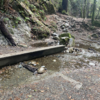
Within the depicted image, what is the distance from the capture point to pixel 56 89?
3.58 metres

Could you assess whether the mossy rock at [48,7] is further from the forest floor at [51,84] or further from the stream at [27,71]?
the forest floor at [51,84]

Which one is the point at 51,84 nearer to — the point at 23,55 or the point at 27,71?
the point at 27,71

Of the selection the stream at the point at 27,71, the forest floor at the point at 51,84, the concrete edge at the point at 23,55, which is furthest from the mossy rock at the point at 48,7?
the forest floor at the point at 51,84

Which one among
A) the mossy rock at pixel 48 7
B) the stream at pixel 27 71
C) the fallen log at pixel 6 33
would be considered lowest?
the stream at pixel 27 71

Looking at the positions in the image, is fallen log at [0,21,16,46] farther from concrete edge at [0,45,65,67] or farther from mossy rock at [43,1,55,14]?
mossy rock at [43,1,55,14]

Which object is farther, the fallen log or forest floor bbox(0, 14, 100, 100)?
the fallen log

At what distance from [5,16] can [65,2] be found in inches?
604

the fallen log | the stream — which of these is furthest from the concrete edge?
the fallen log

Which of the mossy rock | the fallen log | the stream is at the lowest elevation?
the stream

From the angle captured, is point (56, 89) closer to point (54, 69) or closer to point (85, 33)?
point (54, 69)

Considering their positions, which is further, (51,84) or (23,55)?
(23,55)

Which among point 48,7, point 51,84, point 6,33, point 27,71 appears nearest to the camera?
point 51,84

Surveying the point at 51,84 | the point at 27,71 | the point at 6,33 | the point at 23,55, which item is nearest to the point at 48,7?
the point at 6,33

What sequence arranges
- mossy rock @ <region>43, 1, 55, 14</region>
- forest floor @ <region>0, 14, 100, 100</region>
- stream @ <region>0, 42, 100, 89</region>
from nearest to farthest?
1. forest floor @ <region>0, 14, 100, 100</region>
2. stream @ <region>0, 42, 100, 89</region>
3. mossy rock @ <region>43, 1, 55, 14</region>
